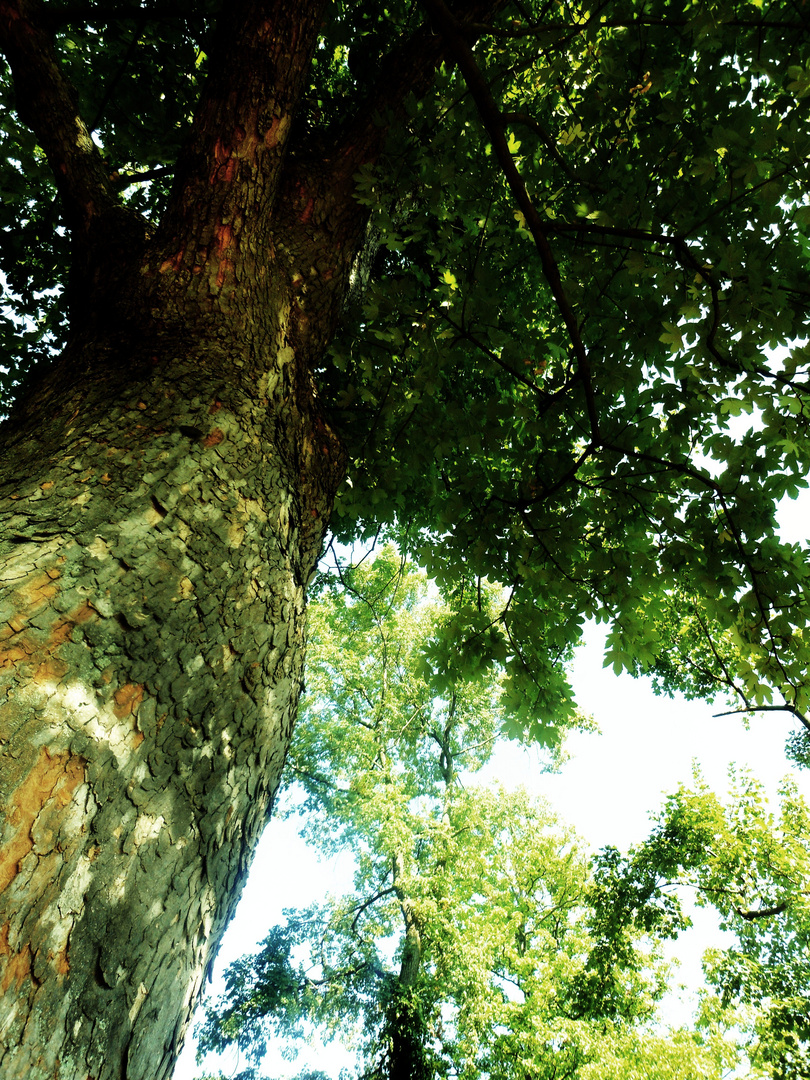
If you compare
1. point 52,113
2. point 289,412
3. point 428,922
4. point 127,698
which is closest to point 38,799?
point 127,698

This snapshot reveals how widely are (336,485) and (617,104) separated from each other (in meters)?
2.35

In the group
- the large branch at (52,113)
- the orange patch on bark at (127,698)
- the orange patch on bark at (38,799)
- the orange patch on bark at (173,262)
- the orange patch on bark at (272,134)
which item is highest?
the orange patch on bark at (272,134)

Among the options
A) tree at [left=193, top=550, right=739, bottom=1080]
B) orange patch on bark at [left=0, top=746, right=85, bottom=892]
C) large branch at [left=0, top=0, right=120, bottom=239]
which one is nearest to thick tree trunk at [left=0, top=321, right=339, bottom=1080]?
orange patch on bark at [left=0, top=746, right=85, bottom=892]

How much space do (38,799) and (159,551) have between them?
62cm

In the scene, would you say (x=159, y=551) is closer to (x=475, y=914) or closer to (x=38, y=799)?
(x=38, y=799)

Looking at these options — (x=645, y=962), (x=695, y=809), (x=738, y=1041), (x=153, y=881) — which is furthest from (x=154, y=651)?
(x=738, y=1041)

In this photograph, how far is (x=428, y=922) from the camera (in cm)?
1064

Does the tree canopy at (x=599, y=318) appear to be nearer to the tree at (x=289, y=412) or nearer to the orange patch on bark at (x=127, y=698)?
the tree at (x=289, y=412)

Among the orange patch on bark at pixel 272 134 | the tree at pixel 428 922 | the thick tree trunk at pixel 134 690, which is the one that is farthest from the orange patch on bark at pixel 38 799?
the tree at pixel 428 922

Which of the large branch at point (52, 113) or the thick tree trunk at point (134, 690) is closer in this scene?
the thick tree trunk at point (134, 690)

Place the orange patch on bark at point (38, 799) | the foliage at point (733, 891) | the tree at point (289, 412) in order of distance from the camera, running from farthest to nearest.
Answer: the foliage at point (733, 891), the tree at point (289, 412), the orange patch on bark at point (38, 799)

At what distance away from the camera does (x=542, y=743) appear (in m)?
2.90

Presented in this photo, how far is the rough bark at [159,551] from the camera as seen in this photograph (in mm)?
889

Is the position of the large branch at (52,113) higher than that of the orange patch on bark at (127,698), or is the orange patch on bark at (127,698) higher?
the large branch at (52,113)
